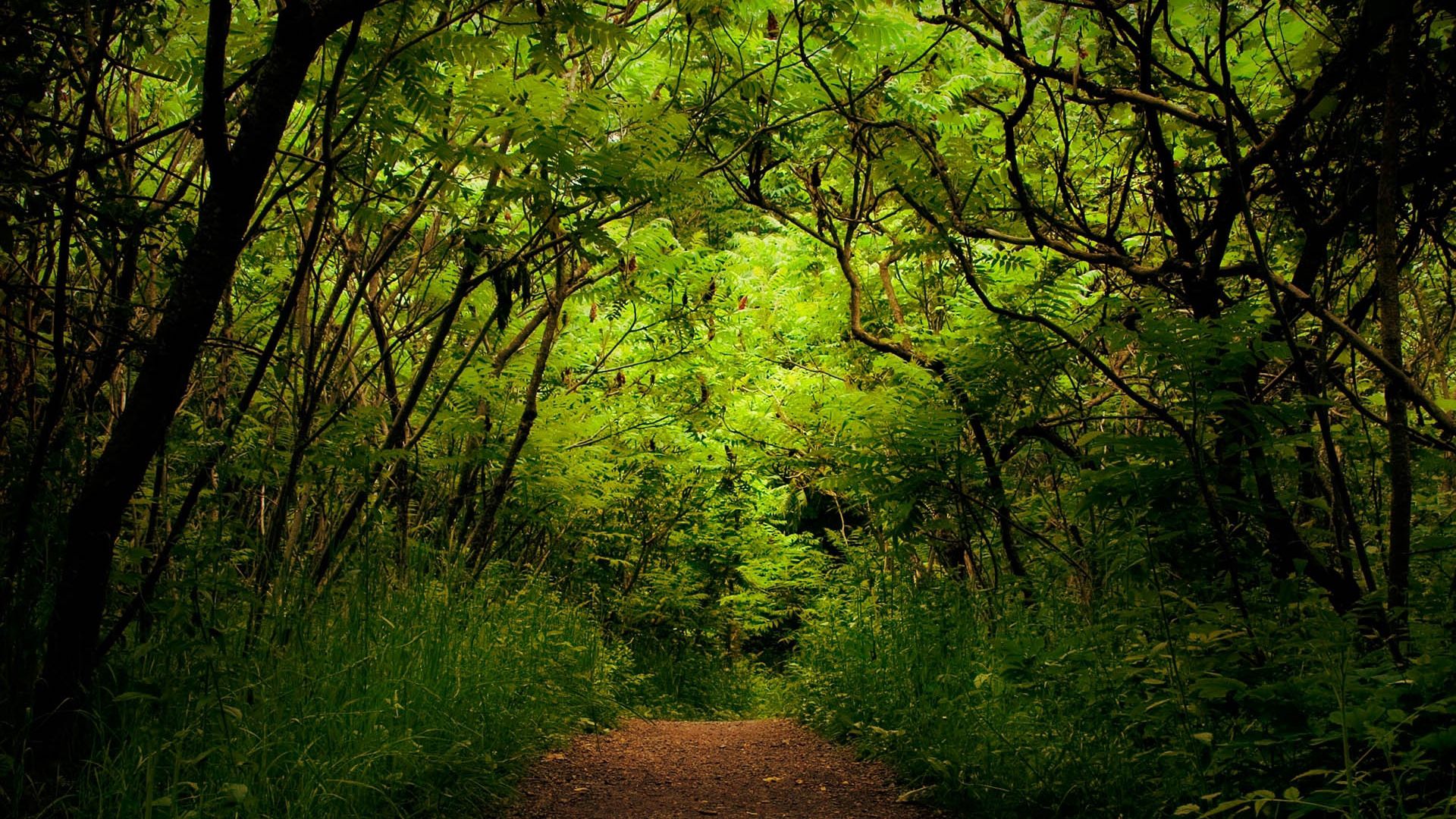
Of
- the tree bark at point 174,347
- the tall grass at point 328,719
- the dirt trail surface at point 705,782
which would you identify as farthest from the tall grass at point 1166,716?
the tree bark at point 174,347

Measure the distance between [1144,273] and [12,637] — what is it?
4.81 metres

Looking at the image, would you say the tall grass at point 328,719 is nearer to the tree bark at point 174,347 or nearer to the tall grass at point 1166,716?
the tree bark at point 174,347

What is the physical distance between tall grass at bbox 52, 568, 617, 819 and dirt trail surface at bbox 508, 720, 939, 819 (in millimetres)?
300

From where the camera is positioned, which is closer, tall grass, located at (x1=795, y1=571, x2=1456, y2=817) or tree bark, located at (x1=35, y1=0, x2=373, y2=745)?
tall grass, located at (x1=795, y1=571, x2=1456, y2=817)

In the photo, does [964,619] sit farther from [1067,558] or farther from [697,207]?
[697,207]

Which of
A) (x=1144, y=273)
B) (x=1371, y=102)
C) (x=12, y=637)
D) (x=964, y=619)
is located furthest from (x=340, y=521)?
(x=1371, y=102)

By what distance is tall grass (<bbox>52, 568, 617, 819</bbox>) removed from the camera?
2766 millimetres

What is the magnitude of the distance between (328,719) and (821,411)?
552 centimetres

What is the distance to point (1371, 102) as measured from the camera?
3373 millimetres

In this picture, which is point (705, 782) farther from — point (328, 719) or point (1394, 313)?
point (1394, 313)

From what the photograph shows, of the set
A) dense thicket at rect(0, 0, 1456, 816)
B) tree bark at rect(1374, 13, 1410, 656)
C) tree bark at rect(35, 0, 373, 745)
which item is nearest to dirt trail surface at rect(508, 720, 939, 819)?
dense thicket at rect(0, 0, 1456, 816)

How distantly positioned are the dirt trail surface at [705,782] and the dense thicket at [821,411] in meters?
0.29

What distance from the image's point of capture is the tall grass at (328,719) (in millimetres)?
2766

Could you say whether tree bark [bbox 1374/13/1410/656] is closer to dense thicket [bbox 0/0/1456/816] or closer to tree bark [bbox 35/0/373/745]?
dense thicket [bbox 0/0/1456/816]
